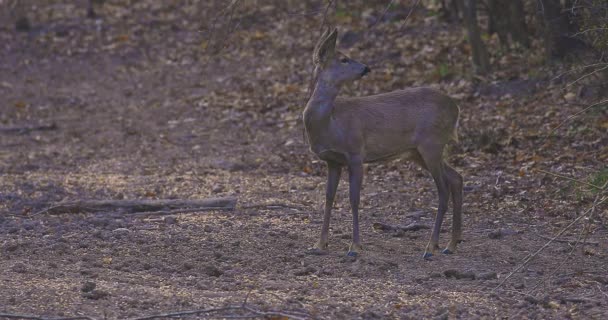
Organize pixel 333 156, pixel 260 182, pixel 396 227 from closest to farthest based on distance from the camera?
pixel 333 156 → pixel 396 227 → pixel 260 182

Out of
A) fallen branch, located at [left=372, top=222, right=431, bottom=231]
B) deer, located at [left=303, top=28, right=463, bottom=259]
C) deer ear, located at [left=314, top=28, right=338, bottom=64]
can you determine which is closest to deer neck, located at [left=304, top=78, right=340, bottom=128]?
deer, located at [left=303, top=28, right=463, bottom=259]

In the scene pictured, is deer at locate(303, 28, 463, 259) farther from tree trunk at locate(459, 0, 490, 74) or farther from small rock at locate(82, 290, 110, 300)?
tree trunk at locate(459, 0, 490, 74)

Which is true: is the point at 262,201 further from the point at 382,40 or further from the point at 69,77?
the point at 69,77

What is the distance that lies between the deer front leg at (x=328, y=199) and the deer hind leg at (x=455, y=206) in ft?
2.72

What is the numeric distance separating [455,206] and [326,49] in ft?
4.89

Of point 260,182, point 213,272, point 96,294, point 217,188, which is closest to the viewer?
point 96,294

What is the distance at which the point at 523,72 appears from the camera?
1277 centimetres

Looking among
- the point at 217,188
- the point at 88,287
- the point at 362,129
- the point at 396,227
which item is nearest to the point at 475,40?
the point at 217,188

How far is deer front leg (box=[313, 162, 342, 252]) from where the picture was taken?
7141 millimetres

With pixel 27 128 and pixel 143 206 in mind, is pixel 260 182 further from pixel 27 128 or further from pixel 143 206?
pixel 27 128

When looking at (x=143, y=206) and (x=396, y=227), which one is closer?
(x=396, y=227)

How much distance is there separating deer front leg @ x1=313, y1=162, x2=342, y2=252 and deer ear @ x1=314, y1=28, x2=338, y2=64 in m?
0.76

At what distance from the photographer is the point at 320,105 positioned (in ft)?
23.7

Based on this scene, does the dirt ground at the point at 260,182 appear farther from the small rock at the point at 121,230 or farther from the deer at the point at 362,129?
the deer at the point at 362,129
